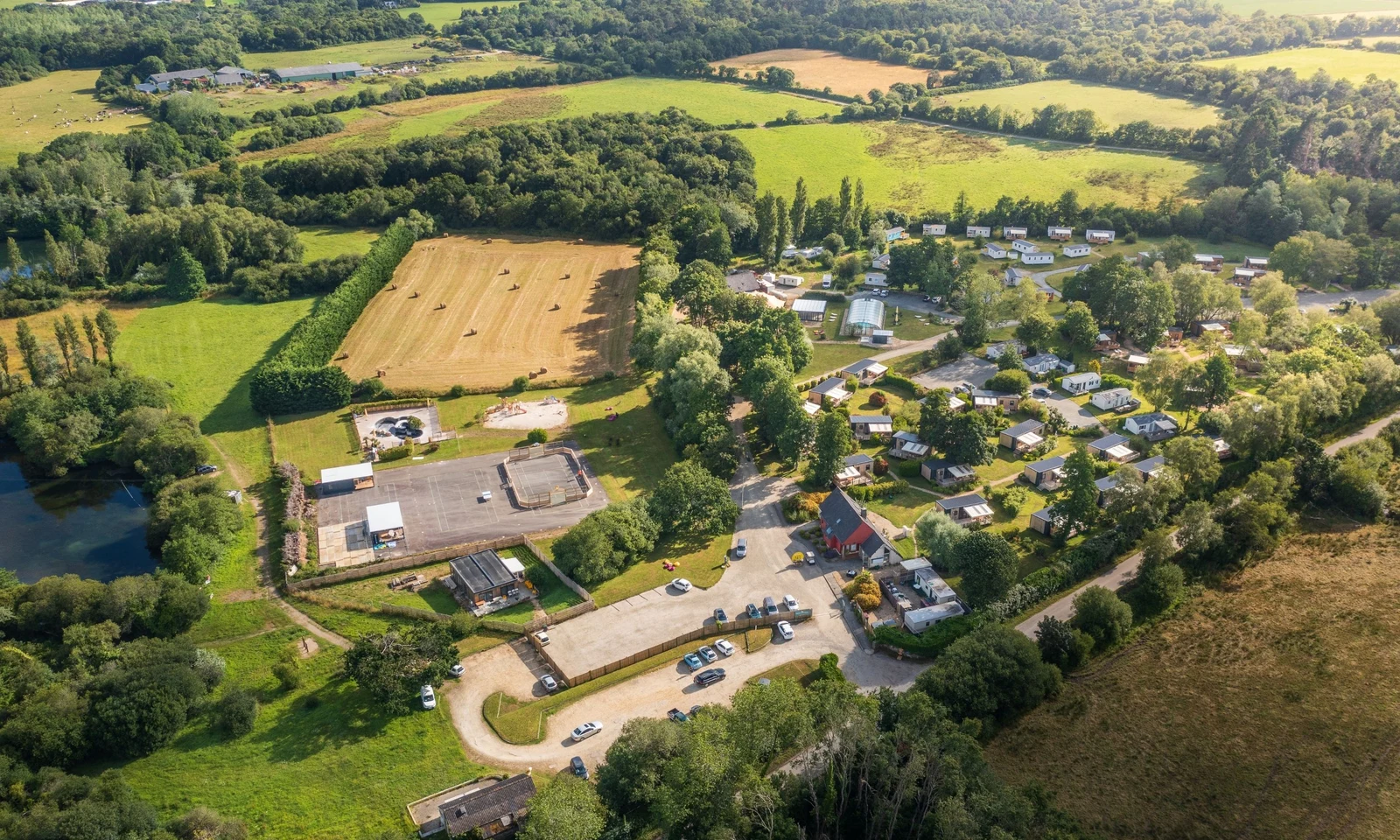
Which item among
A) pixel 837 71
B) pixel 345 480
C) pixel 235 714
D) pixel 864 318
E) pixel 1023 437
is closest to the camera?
pixel 235 714

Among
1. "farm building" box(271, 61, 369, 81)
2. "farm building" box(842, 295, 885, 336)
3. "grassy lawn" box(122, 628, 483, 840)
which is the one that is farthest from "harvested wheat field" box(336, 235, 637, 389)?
"farm building" box(271, 61, 369, 81)

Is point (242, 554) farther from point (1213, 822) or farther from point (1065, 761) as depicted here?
point (1213, 822)

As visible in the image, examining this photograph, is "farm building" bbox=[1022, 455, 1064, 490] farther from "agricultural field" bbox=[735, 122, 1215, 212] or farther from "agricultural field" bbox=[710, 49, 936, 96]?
"agricultural field" bbox=[710, 49, 936, 96]

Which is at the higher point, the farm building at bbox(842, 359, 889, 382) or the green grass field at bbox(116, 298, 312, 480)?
the farm building at bbox(842, 359, 889, 382)

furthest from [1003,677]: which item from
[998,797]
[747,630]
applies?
[747,630]

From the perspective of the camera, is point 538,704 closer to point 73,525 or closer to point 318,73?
point 73,525

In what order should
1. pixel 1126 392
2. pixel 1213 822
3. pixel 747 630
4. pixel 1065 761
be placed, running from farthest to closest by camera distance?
pixel 1126 392 → pixel 747 630 → pixel 1065 761 → pixel 1213 822

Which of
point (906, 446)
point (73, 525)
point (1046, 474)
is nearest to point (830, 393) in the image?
point (906, 446)
